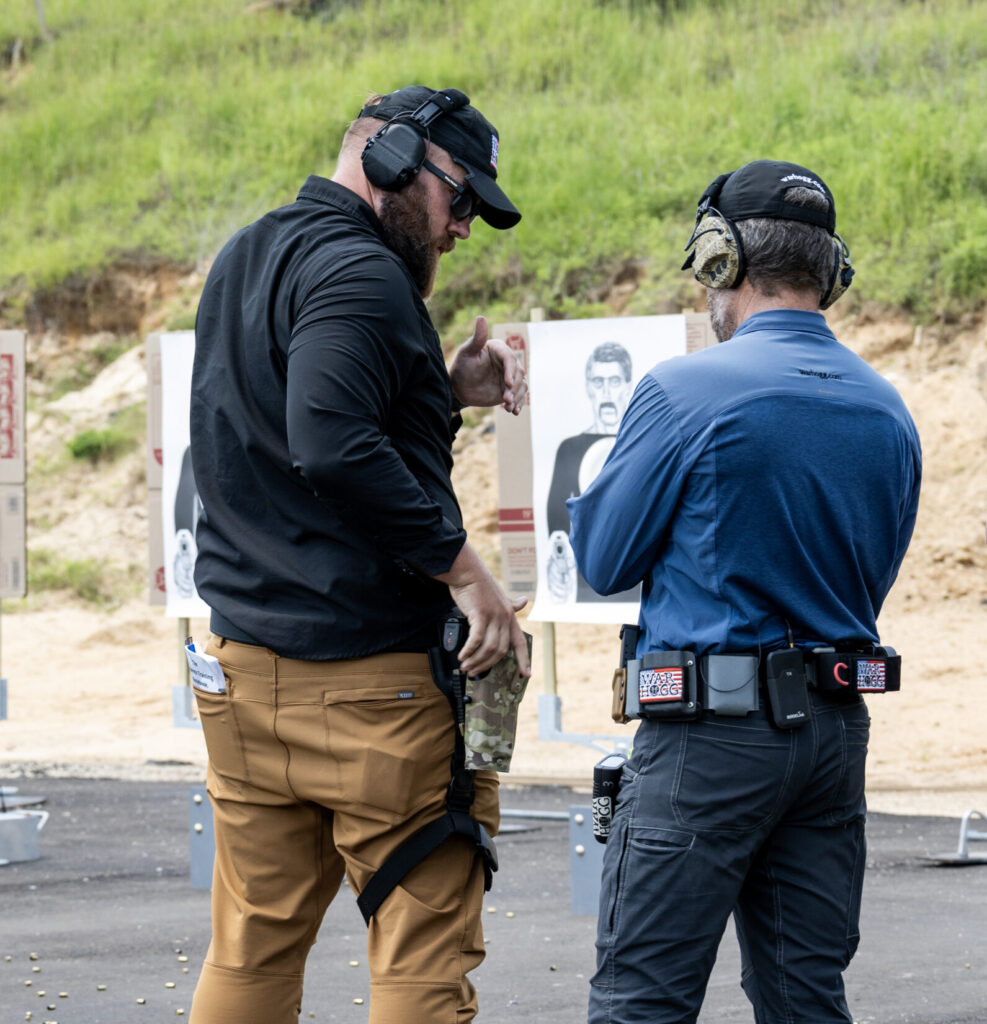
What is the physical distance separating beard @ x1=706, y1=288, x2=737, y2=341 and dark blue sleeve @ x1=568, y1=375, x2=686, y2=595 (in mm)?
231

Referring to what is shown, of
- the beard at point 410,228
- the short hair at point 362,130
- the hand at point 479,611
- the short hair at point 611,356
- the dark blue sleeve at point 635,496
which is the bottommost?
the hand at point 479,611

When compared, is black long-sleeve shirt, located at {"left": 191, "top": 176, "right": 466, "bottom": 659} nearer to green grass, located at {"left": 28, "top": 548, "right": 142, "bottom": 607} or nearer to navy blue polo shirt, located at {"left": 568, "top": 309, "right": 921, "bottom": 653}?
navy blue polo shirt, located at {"left": 568, "top": 309, "right": 921, "bottom": 653}

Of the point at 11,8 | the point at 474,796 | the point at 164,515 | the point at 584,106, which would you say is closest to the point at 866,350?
the point at 584,106

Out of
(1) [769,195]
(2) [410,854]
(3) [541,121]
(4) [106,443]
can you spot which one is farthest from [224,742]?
(3) [541,121]

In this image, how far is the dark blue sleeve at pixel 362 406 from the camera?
231 cm

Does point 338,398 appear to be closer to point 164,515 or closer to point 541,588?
point 541,588

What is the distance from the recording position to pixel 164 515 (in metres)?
9.21

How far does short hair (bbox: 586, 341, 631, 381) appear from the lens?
775 centimetres

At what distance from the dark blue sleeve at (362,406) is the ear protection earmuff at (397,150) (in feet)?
0.61

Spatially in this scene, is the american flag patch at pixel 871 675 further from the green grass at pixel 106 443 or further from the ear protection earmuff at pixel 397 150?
the green grass at pixel 106 443

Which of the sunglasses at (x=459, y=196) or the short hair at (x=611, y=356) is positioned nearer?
the sunglasses at (x=459, y=196)

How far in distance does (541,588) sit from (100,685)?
23.4 feet

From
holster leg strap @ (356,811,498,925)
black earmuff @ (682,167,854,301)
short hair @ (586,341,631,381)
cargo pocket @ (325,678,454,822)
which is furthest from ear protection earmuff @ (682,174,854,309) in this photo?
short hair @ (586,341,631,381)

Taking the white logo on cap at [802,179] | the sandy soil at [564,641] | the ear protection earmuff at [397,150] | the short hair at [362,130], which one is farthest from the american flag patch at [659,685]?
the sandy soil at [564,641]
